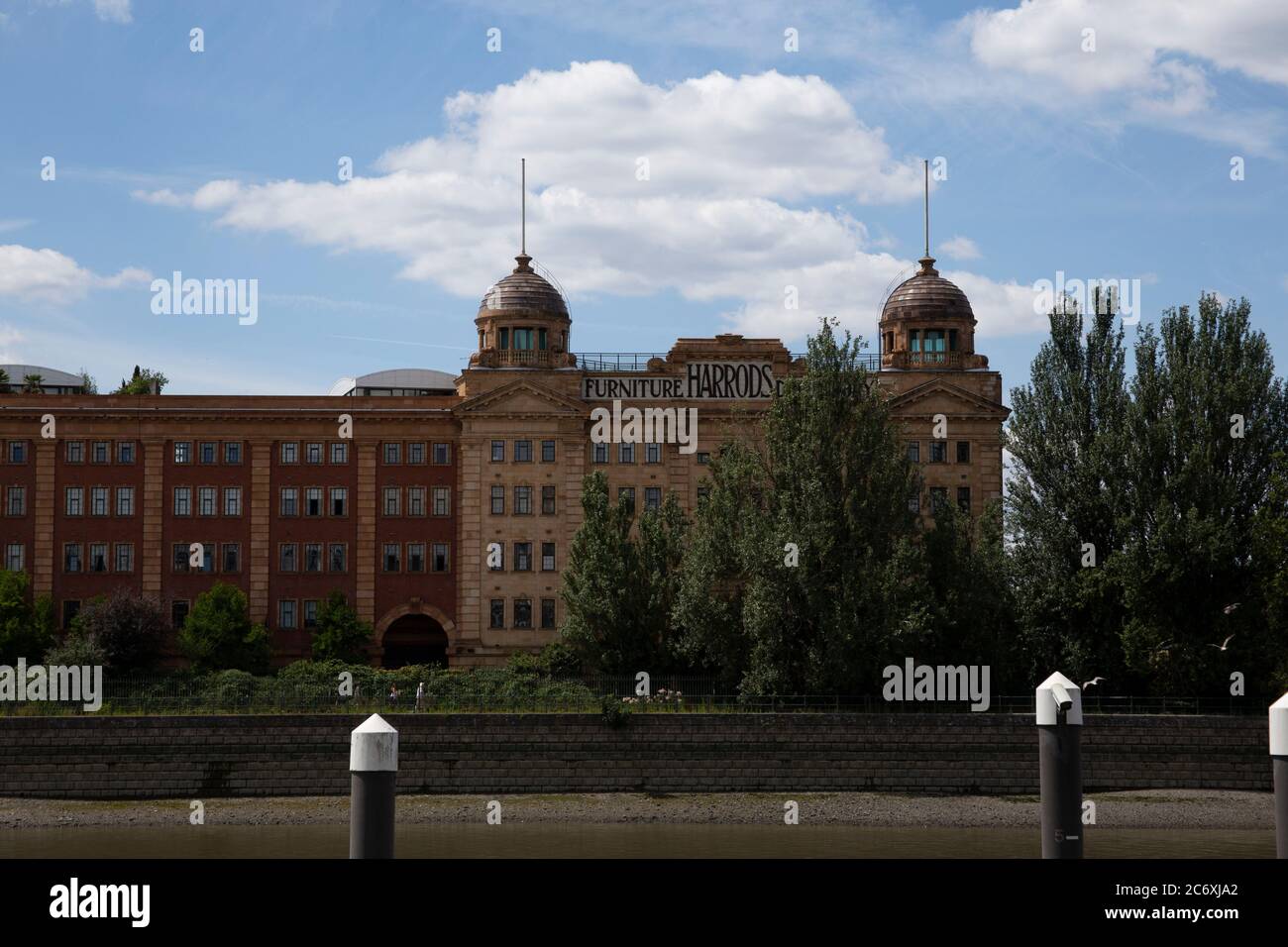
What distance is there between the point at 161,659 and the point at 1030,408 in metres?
41.6

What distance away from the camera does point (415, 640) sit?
81.8 metres

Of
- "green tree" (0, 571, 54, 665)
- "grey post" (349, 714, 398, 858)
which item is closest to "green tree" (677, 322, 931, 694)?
"green tree" (0, 571, 54, 665)

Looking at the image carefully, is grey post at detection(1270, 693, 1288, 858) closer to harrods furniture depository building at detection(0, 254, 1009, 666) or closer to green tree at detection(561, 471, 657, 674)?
green tree at detection(561, 471, 657, 674)

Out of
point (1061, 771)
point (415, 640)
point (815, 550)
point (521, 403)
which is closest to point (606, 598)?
point (815, 550)

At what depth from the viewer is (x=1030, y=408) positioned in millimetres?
66500

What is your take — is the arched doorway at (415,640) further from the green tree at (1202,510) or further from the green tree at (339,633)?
the green tree at (1202,510)

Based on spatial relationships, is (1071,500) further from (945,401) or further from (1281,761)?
(1281,761)

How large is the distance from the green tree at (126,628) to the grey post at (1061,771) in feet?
208

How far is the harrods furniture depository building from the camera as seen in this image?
80.4 meters

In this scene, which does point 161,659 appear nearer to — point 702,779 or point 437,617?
point 437,617

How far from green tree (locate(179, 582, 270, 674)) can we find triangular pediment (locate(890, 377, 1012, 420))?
110 ft

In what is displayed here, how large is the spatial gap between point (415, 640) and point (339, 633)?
4639 millimetres

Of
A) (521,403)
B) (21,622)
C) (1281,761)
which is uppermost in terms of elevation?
(521,403)
